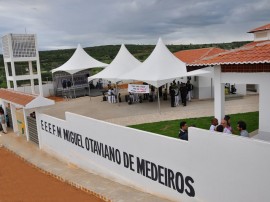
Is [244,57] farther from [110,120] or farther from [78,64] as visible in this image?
[78,64]

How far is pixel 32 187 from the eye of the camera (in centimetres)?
919

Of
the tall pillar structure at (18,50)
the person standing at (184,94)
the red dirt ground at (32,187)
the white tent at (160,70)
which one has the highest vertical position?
the tall pillar structure at (18,50)

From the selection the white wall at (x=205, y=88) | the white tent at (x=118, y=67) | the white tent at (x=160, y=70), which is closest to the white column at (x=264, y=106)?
the white tent at (x=160, y=70)

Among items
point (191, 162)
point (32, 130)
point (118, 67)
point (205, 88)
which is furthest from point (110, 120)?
point (191, 162)

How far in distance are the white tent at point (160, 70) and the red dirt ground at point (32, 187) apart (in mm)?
7887

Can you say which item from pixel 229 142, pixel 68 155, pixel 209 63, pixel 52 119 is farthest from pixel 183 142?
pixel 52 119

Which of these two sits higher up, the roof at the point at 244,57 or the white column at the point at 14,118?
the roof at the point at 244,57

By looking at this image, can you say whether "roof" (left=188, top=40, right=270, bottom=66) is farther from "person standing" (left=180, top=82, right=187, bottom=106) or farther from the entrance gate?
the entrance gate

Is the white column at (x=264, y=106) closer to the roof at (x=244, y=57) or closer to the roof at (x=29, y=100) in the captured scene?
the roof at (x=244, y=57)

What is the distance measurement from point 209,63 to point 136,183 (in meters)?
4.35

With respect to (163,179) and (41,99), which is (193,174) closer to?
(163,179)

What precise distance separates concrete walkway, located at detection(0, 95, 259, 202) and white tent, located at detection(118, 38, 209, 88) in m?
1.84

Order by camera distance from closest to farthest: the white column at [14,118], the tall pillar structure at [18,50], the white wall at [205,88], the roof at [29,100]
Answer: the roof at [29,100], the white column at [14,118], the tall pillar structure at [18,50], the white wall at [205,88]

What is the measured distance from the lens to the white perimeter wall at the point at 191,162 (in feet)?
16.6
